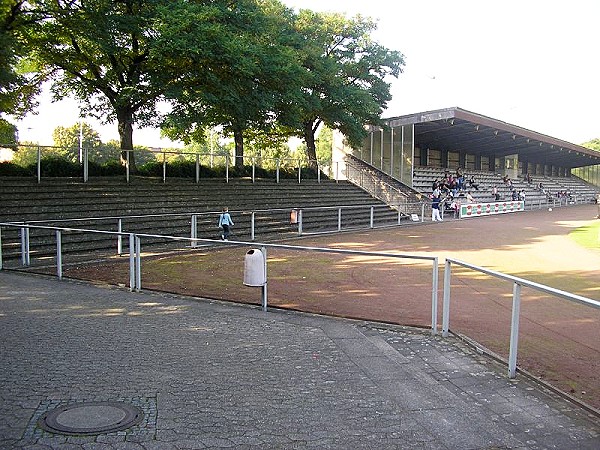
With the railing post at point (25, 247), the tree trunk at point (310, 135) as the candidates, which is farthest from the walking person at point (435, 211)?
the railing post at point (25, 247)

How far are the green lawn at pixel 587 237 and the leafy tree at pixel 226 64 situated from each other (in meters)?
14.2

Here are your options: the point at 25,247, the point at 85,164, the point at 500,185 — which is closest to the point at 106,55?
the point at 85,164

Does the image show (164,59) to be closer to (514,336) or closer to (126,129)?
(126,129)

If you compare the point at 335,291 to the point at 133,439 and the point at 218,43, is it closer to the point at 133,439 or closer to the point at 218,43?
the point at 133,439

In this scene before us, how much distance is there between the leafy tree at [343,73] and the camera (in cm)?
3159

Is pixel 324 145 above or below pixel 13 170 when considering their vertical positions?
above

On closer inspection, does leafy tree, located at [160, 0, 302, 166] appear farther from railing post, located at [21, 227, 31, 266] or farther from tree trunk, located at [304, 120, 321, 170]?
tree trunk, located at [304, 120, 321, 170]

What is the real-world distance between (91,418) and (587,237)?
23193mm

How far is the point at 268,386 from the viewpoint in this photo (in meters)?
4.73

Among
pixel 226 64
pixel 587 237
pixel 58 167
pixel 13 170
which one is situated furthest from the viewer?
pixel 587 237

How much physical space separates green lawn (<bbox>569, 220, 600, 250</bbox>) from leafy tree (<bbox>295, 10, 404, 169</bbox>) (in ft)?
48.9

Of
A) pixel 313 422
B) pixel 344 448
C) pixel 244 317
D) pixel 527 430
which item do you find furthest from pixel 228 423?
pixel 244 317

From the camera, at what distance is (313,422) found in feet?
13.1

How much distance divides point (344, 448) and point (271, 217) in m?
18.4
